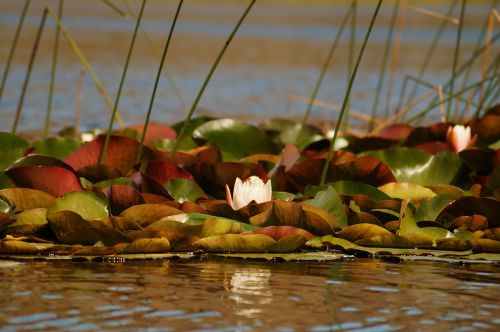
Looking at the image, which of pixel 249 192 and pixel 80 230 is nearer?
pixel 80 230

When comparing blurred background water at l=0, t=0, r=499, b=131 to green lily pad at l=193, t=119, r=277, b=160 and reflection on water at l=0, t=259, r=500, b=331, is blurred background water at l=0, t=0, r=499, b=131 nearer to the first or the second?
green lily pad at l=193, t=119, r=277, b=160

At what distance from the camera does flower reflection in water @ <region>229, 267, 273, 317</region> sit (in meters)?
2.47

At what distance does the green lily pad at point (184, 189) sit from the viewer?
347cm

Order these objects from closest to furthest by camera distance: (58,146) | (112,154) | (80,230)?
(80,230)
(112,154)
(58,146)

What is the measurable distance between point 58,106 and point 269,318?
23.8 feet

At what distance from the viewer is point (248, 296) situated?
2.60m

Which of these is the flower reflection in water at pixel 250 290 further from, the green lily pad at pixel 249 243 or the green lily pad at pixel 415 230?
the green lily pad at pixel 415 230

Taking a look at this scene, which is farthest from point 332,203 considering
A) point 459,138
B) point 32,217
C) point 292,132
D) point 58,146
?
point 292,132

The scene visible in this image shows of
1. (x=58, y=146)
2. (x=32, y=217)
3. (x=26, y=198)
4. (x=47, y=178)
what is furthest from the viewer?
(x=58, y=146)

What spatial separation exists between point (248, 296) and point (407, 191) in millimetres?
1191

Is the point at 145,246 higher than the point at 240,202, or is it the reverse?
the point at 240,202

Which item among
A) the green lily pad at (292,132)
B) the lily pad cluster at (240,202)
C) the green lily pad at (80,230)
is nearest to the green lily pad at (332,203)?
the lily pad cluster at (240,202)

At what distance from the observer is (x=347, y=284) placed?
2.77 m

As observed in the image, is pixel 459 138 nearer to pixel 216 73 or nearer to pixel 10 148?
pixel 10 148
